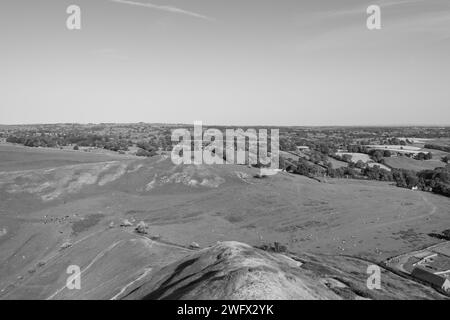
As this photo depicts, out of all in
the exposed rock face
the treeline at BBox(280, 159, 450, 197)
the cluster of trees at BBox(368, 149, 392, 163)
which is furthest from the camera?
the cluster of trees at BBox(368, 149, 392, 163)

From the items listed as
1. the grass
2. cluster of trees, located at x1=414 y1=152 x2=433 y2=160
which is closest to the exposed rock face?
the grass

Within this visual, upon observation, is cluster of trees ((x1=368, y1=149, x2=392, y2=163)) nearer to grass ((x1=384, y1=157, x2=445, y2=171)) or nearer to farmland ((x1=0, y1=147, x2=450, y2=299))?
grass ((x1=384, y1=157, x2=445, y2=171))

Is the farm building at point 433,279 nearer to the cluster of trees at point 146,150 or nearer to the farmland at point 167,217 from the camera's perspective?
the farmland at point 167,217

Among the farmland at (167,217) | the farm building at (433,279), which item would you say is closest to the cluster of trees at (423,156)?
the farmland at (167,217)

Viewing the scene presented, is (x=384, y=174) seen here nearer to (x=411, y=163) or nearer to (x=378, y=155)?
(x=411, y=163)

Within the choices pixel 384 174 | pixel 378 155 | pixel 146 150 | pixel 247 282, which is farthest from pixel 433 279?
pixel 146 150
